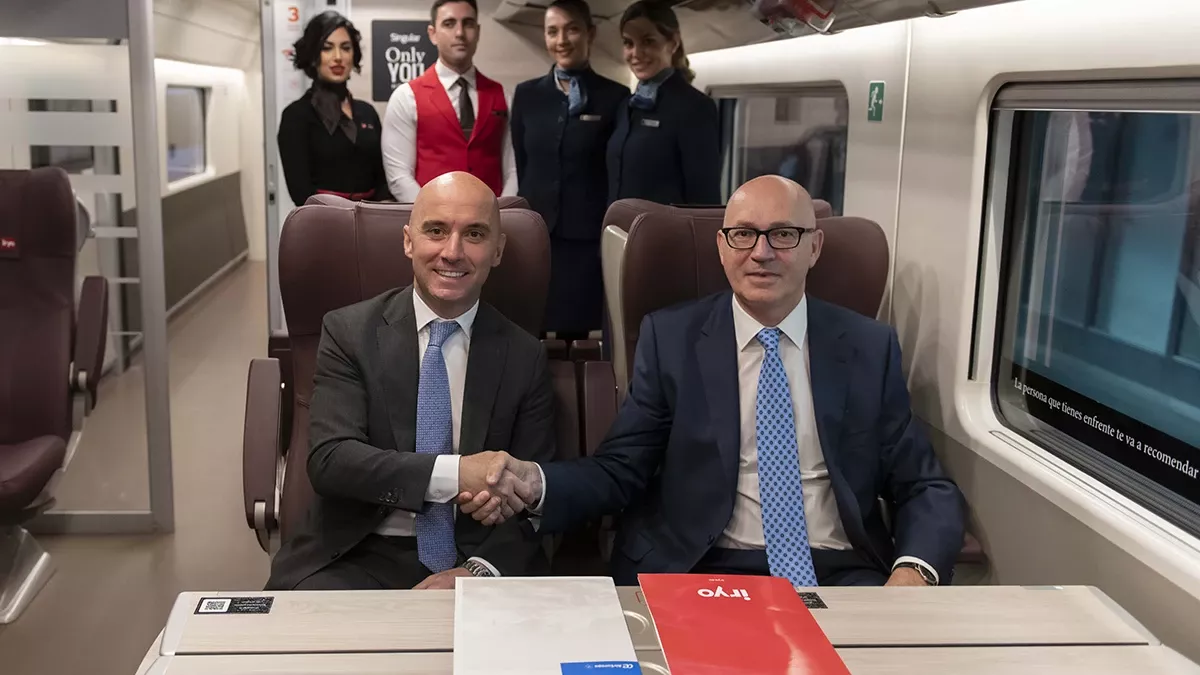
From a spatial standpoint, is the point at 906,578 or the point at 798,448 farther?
the point at 798,448

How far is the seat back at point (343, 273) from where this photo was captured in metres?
2.52

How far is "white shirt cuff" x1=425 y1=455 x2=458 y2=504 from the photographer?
2.19 m

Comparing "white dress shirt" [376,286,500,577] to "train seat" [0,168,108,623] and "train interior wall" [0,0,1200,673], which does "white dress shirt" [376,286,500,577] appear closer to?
"train interior wall" [0,0,1200,673]

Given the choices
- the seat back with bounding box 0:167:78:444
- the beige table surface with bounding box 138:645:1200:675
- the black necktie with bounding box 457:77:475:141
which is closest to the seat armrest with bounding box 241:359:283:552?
the beige table surface with bounding box 138:645:1200:675

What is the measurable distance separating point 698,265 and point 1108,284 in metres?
0.94

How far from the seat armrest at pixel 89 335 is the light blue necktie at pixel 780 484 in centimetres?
229

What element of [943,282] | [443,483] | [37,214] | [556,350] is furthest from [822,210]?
[37,214]

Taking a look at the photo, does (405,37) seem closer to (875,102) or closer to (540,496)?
(875,102)

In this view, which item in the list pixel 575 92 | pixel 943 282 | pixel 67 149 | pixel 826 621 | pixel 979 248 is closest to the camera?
pixel 826 621

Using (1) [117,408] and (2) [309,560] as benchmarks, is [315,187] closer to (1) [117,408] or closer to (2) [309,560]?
(1) [117,408]

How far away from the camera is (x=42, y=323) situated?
11.4ft

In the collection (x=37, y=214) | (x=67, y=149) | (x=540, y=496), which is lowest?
(x=540, y=496)

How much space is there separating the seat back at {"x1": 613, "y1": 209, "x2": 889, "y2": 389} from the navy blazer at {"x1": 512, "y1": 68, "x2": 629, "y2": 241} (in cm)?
149

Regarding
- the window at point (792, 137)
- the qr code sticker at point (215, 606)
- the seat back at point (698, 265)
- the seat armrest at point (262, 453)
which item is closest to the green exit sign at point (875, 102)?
the window at point (792, 137)
